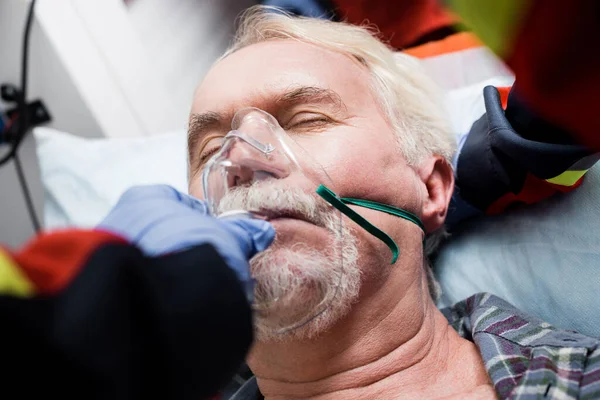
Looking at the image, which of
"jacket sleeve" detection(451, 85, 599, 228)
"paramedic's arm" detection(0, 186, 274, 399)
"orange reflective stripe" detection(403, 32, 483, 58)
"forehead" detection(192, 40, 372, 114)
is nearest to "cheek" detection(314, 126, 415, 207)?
"forehead" detection(192, 40, 372, 114)

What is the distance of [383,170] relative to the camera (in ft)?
3.25

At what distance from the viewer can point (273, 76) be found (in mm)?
1032

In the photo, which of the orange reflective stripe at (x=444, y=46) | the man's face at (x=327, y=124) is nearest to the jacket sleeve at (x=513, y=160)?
the man's face at (x=327, y=124)

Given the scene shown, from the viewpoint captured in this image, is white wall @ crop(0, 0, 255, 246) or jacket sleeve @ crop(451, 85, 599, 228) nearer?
jacket sleeve @ crop(451, 85, 599, 228)

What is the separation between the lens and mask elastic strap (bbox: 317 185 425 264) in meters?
0.87

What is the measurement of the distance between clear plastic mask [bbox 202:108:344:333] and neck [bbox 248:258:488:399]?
108mm

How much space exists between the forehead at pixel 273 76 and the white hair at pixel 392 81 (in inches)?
2.2

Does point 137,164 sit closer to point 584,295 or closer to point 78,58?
point 78,58

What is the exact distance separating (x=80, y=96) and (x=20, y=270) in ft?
5.25

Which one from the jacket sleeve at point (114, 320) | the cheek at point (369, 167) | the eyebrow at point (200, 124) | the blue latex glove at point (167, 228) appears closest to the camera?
the jacket sleeve at point (114, 320)

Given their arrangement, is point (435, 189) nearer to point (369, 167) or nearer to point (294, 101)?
point (369, 167)

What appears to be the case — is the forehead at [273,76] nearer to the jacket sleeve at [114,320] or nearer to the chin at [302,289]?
the chin at [302,289]

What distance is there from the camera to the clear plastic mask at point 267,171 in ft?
2.83

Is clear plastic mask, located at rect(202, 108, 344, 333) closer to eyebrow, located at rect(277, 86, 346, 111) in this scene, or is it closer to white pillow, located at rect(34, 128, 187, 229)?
eyebrow, located at rect(277, 86, 346, 111)
